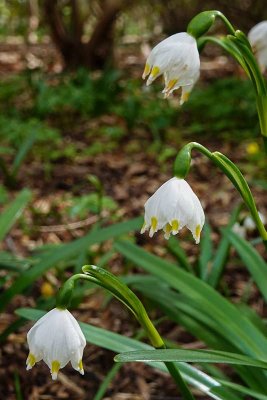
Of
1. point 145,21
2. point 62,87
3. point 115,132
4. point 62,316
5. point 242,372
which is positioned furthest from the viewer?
point 145,21

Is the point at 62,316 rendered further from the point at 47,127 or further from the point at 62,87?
the point at 62,87

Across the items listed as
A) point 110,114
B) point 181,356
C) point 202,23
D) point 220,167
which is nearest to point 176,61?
point 202,23

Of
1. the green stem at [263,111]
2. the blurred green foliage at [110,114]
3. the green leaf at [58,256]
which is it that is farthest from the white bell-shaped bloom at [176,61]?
the blurred green foliage at [110,114]

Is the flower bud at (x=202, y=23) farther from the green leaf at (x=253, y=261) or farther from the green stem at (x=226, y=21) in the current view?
the green leaf at (x=253, y=261)

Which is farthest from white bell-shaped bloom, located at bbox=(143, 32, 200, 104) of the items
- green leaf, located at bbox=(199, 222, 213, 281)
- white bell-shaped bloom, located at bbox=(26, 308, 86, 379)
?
green leaf, located at bbox=(199, 222, 213, 281)

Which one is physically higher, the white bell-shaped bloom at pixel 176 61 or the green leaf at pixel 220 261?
the white bell-shaped bloom at pixel 176 61

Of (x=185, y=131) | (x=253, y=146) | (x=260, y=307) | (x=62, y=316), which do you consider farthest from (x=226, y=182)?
(x=62, y=316)
